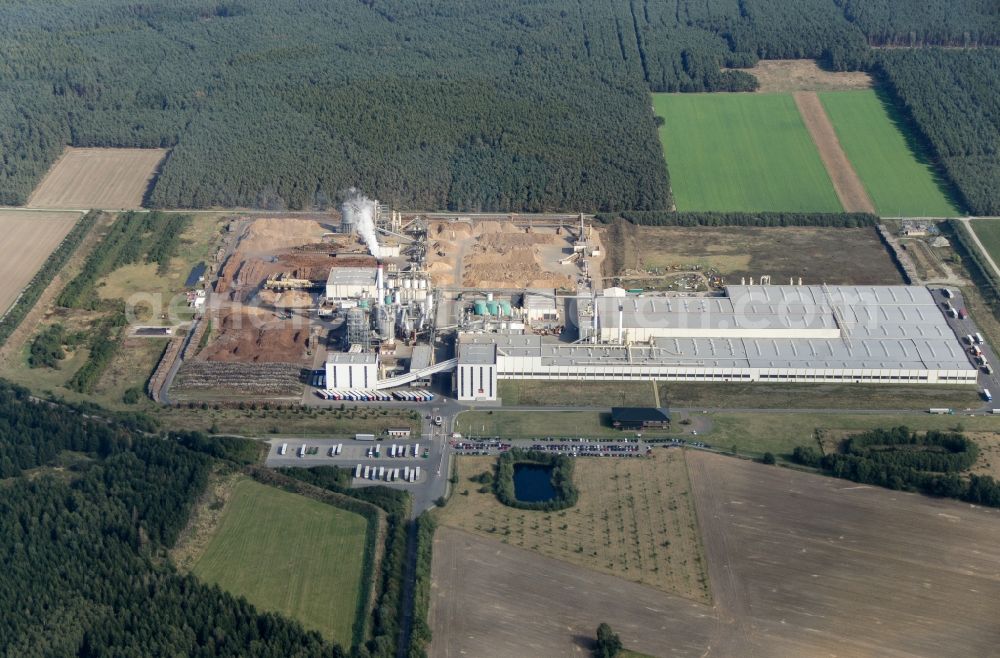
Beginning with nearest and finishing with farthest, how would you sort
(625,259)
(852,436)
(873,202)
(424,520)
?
1. (424,520)
2. (852,436)
3. (625,259)
4. (873,202)

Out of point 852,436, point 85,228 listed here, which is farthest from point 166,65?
point 852,436

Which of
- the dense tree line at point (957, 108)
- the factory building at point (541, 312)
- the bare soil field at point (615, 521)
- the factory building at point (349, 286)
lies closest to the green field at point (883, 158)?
the dense tree line at point (957, 108)

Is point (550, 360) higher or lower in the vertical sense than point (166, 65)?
lower

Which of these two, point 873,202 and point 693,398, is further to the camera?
point 873,202

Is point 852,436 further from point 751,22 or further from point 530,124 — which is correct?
point 751,22

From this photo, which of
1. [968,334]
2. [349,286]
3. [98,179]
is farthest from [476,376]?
[98,179]

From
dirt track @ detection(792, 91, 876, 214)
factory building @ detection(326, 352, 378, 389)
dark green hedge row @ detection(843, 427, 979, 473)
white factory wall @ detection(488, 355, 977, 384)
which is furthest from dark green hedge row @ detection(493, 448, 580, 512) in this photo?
dirt track @ detection(792, 91, 876, 214)

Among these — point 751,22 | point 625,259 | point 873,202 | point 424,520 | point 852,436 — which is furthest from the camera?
point 751,22

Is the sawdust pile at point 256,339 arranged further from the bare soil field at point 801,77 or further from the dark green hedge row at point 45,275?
the bare soil field at point 801,77
